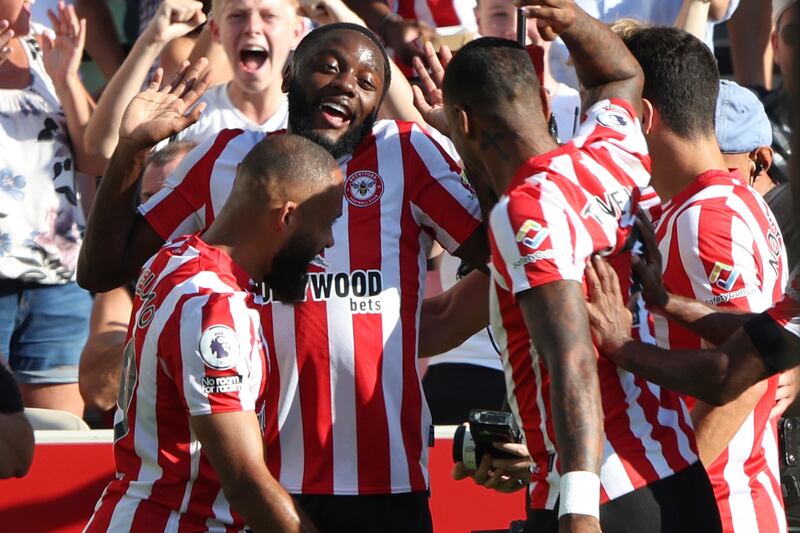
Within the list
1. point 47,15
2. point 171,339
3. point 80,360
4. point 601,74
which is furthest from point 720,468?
point 47,15

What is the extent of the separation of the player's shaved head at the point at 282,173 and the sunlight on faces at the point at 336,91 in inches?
16.2

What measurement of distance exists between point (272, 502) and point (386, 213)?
1106 mm

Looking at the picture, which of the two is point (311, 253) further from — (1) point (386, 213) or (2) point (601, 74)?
(2) point (601, 74)

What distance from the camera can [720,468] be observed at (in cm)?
341

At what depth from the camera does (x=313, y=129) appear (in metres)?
3.99

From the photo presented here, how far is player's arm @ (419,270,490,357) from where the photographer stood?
4156 mm

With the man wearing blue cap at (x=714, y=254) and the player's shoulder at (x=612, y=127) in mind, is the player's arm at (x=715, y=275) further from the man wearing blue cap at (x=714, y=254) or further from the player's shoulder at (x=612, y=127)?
the player's shoulder at (x=612, y=127)

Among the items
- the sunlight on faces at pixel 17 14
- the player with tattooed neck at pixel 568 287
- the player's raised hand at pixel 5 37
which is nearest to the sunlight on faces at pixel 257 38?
the player's raised hand at pixel 5 37

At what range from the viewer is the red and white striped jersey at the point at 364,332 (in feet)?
12.4

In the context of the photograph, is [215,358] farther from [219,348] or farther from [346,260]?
[346,260]

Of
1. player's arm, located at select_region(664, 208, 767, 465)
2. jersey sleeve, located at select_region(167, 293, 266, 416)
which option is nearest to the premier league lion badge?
jersey sleeve, located at select_region(167, 293, 266, 416)

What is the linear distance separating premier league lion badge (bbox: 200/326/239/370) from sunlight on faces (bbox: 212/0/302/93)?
2.73 metres

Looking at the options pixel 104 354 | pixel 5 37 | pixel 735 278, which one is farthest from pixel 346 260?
pixel 5 37

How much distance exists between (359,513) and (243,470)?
732 mm
